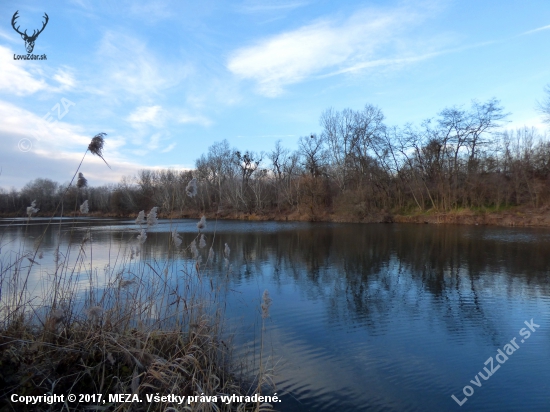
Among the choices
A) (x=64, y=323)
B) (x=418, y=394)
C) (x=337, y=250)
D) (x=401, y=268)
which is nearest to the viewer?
(x=64, y=323)

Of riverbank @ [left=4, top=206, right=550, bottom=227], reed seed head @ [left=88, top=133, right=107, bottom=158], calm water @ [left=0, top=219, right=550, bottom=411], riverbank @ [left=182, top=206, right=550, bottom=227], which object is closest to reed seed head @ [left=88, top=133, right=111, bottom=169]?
reed seed head @ [left=88, top=133, right=107, bottom=158]

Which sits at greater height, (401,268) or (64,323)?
(64,323)

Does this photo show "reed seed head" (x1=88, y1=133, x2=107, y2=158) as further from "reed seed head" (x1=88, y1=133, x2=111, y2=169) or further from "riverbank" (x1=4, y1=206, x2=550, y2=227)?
"riverbank" (x1=4, y1=206, x2=550, y2=227)

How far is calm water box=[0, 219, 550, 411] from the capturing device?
495 centimetres

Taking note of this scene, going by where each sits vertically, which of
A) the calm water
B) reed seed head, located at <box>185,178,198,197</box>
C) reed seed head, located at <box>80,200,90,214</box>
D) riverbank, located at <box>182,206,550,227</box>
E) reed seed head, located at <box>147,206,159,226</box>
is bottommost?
the calm water

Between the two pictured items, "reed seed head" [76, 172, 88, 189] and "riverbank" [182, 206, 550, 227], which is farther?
"riverbank" [182, 206, 550, 227]

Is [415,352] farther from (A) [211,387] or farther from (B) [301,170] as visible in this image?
(B) [301,170]

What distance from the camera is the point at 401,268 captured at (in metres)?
13.4

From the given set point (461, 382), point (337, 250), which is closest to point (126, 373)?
point (461, 382)

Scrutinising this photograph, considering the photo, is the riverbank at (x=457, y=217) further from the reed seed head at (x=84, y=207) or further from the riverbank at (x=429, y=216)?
the reed seed head at (x=84, y=207)

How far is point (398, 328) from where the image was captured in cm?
732

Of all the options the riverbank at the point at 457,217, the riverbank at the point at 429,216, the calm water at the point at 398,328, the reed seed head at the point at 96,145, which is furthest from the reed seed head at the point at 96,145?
the riverbank at the point at 457,217

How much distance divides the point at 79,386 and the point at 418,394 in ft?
13.6

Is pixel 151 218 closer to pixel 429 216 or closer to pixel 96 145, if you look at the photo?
pixel 96 145
